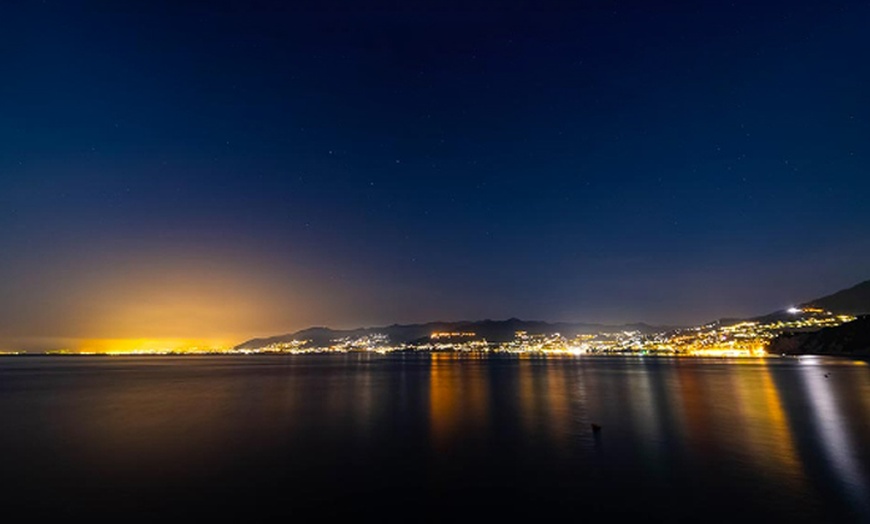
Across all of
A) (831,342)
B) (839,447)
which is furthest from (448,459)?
(831,342)

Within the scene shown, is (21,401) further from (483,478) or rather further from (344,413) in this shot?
(483,478)

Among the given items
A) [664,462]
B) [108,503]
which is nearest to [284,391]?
[108,503]

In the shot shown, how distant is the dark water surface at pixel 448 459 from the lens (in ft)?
55.6

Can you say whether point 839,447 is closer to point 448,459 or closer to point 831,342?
point 448,459

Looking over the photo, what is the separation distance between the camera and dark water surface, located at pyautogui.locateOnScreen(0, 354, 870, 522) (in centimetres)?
1694

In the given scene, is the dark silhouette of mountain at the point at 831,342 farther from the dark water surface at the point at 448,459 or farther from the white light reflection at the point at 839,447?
the dark water surface at the point at 448,459

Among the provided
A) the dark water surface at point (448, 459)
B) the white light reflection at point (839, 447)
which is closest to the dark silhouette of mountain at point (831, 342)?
the white light reflection at point (839, 447)

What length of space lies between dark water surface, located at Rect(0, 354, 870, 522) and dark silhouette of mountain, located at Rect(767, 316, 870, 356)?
115853 millimetres

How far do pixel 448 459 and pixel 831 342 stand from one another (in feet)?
561

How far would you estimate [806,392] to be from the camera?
1971 inches

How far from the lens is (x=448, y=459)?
2355 centimetres

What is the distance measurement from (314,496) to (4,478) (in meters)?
13.7

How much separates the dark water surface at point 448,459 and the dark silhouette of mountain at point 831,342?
116 m

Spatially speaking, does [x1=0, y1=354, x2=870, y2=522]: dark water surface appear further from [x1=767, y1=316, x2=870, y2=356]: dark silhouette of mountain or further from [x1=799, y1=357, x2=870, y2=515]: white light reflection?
[x1=767, y1=316, x2=870, y2=356]: dark silhouette of mountain
